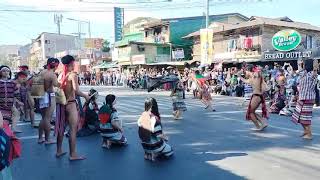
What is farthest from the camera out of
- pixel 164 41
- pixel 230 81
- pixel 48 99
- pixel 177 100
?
pixel 164 41

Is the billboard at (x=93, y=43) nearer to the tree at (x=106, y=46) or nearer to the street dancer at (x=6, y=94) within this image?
the tree at (x=106, y=46)

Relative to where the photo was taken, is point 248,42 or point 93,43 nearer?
point 248,42

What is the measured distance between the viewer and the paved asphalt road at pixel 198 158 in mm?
6523

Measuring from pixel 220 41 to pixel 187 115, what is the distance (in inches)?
1000

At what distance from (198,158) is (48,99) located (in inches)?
136

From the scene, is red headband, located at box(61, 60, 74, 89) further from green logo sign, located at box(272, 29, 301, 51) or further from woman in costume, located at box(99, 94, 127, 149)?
green logo sign, located at box(272, 29, 301, 51)

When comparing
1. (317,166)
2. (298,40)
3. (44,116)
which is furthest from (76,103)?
(298,40)

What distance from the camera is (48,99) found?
9.01 meters

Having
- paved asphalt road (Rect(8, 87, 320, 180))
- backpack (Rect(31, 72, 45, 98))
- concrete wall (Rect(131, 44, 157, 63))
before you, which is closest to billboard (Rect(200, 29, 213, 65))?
concrete wall (Rect(131, 44, 157, 63))

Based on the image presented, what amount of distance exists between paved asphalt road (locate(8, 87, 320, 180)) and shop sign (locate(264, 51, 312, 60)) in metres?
14.1

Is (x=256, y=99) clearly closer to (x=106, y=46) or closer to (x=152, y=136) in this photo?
(x=152, y=136)

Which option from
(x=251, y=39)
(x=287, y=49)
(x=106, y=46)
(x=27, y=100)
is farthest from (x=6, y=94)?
(x=106, y=46)

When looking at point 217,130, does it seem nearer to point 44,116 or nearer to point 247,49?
point 44,116

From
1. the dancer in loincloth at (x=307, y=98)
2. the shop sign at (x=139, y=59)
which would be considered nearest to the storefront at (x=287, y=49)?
the dancer in loincloth at (x=307, y=98)
